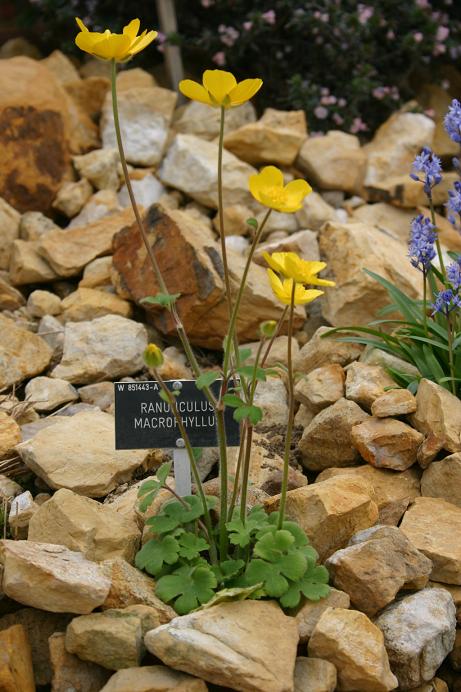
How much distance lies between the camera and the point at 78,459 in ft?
8.70

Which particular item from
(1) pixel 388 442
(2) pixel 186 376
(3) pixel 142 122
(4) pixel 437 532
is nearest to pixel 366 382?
(1) pixel 388 442

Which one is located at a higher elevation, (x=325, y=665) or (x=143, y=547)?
(x=143, y=547)

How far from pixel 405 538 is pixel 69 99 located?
346cm

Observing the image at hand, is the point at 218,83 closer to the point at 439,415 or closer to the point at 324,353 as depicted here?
the point at 439,415

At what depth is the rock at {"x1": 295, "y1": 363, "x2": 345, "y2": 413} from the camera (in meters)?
3.00

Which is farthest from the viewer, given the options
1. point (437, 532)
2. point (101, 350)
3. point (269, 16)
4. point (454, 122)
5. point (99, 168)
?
point (269, 16)

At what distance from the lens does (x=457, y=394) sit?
2.94 metres

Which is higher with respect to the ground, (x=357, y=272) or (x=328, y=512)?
(x=357, y=272)

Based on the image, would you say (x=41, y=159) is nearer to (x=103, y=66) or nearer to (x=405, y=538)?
(x=103, y=66)

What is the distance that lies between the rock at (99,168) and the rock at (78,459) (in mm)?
2030

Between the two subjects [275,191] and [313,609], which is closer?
[275,191]

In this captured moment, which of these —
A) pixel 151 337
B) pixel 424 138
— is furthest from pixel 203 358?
pixel 424 138

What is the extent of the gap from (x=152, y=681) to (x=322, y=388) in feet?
4.49

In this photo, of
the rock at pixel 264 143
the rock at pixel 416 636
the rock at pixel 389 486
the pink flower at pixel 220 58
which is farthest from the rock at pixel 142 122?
the rock at pixel 416 636
